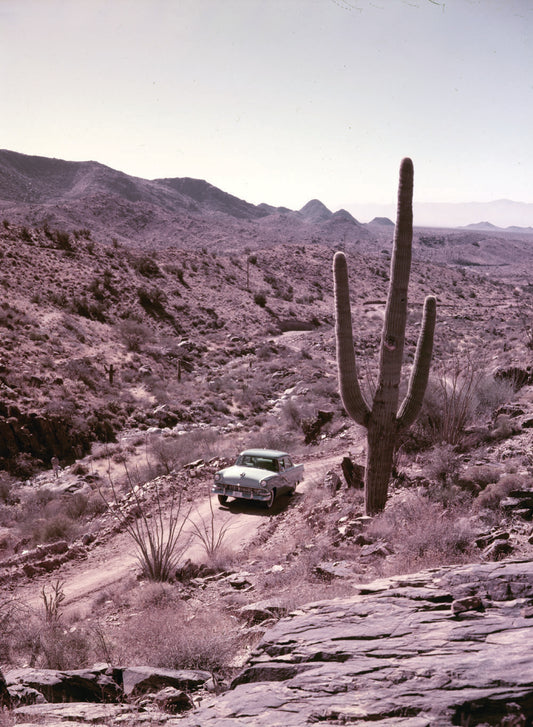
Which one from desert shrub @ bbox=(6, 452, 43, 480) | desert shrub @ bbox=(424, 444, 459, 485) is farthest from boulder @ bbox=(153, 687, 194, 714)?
desert shrub @ bbox=(6, 452, 43, 480)

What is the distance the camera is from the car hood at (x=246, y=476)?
13320 millimetres

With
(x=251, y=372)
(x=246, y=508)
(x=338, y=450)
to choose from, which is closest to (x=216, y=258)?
(x=251, y=372)

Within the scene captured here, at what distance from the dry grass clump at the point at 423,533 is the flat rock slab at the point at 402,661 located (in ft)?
6.32

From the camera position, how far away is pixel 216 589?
29.6ft

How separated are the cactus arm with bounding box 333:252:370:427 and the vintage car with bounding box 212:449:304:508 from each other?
352 centimetres

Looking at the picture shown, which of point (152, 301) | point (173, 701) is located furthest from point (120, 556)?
point (152, 301)

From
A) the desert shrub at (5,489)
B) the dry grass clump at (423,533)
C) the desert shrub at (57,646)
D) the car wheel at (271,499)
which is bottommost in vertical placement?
the desert shrub at (5,489)

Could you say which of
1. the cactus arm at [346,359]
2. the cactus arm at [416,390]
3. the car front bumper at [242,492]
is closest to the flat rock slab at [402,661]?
the cactus arm at [346,359]

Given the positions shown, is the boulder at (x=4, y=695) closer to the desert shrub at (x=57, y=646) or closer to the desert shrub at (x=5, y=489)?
the desert shrub at (x=57, y=646)

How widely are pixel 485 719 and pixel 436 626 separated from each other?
112 cm

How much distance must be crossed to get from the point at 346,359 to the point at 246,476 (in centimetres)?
445

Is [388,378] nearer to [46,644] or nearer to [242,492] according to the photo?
[242,492]

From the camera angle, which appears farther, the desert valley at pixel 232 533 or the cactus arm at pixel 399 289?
the cactus arm at pixel 399 289

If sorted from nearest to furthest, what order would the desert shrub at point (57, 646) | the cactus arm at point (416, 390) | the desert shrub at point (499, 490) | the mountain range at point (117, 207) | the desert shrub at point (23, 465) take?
the desert shrub at point (57, 646) → the desert shrub at point (499, 490) → the cactus arm at point (416, 390) → the desert shrub at point (23, 465) → the mountain range at point (117, 207)
